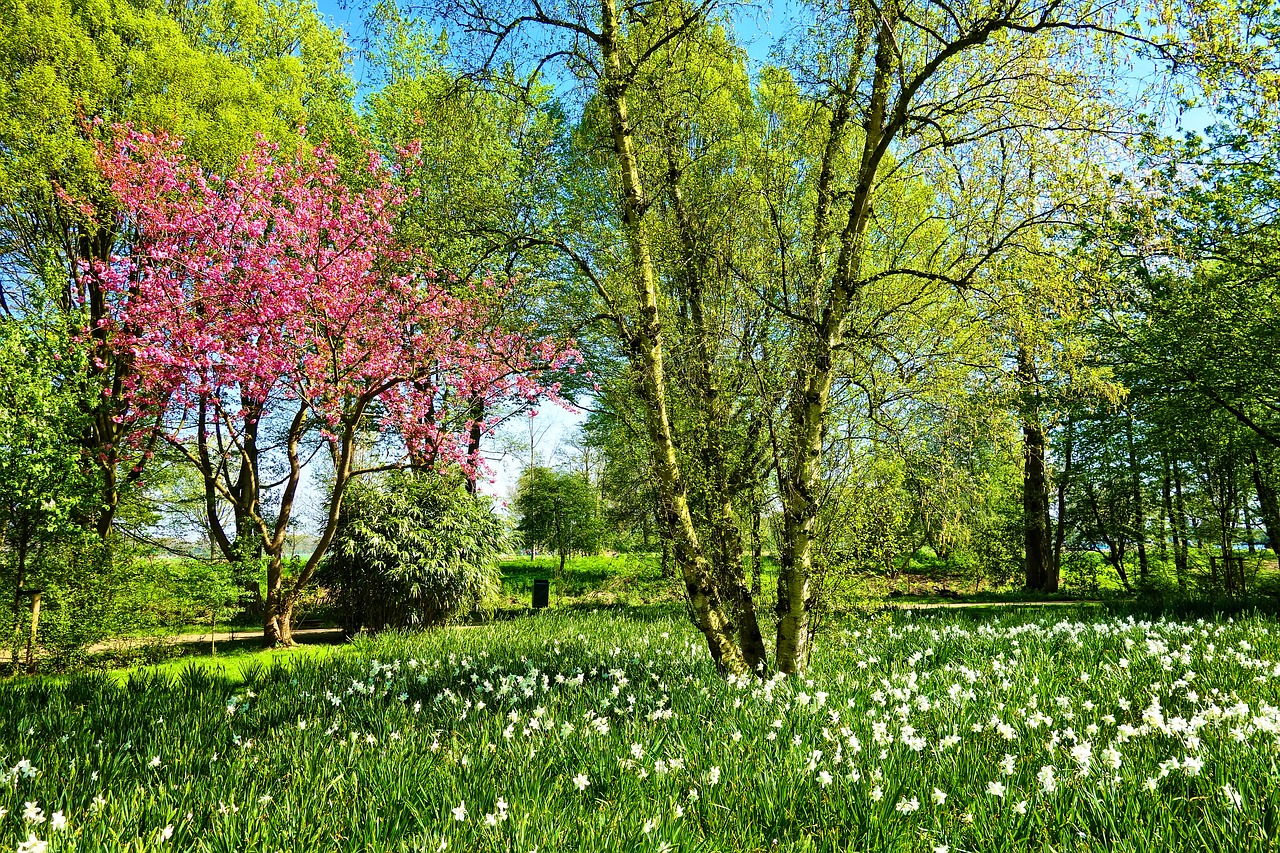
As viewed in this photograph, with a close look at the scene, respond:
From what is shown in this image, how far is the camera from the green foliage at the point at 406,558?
32.8 ft

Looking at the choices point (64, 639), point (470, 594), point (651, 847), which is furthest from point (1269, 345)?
point (64, 639)

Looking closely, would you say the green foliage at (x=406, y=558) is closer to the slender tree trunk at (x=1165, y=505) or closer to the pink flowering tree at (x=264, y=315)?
the pink flowering tree at (x=264, y=315)

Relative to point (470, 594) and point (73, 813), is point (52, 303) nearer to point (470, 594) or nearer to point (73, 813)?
point (470, 594)

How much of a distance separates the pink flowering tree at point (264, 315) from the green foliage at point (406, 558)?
2.29 ft

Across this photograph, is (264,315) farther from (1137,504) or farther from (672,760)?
(1137,504)

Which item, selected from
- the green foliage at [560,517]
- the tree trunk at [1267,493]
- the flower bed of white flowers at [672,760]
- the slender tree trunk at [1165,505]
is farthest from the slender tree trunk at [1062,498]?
the green foliage at [560,517]

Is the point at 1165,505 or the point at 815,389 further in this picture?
the point at 1165,505

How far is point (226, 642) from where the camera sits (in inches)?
393

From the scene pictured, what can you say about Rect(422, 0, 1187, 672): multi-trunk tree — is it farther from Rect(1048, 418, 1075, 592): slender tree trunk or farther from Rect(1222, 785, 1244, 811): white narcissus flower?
Rect(1048, 418, 1075, 592): slender tree trunk

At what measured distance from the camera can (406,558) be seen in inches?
394

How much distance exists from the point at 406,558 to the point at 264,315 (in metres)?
4.21

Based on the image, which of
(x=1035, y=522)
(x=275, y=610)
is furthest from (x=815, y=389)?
(x=1035, y=522)

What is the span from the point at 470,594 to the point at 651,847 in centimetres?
902

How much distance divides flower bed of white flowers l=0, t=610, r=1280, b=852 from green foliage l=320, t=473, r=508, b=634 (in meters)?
4.58
